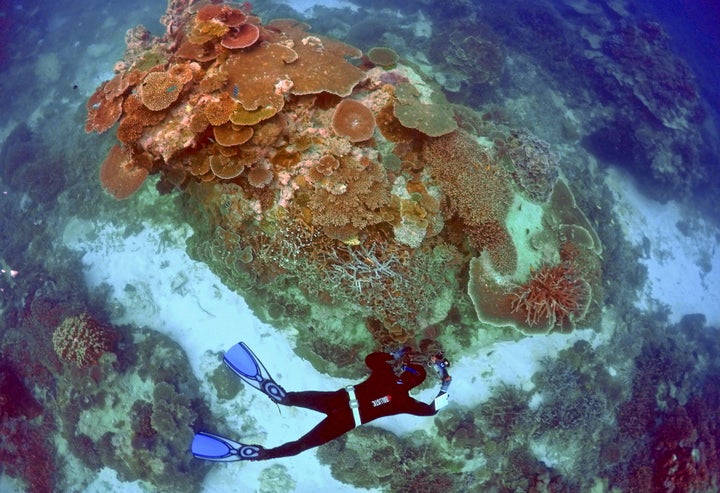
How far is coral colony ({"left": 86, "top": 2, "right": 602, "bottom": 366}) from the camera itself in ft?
20.3

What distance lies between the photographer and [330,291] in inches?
272

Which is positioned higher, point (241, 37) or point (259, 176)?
point (241, 37)

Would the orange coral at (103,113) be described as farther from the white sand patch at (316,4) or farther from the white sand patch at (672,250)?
the white sand patch at (672,250)

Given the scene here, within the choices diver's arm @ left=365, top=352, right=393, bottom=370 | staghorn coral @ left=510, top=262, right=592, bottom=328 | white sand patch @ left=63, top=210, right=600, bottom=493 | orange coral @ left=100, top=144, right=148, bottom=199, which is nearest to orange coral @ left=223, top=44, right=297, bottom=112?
orange coral @ left=100, top=144, right=148, bottom=199

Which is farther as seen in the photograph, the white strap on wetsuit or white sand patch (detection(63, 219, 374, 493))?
white sand patch (detection(63, 219, 374, 493))

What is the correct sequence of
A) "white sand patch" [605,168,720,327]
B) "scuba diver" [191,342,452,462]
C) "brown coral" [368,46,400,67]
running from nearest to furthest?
"scuba diver" [191,342,452,462], "brown coral" [368,46,400,67], "white sand patch" [605,168,720,327]

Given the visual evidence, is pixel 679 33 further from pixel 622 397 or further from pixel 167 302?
pixel 167 302

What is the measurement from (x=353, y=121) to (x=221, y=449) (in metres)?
5.37

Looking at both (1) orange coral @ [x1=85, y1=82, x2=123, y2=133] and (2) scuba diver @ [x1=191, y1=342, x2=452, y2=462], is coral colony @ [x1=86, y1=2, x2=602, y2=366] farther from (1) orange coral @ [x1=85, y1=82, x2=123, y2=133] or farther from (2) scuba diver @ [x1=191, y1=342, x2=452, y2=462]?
(2) scuba diver @ [x1=191, y1=342, x2=452, y2=462]

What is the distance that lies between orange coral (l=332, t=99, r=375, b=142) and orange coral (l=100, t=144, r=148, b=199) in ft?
10.8

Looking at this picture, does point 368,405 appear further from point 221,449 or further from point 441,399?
point 221,449

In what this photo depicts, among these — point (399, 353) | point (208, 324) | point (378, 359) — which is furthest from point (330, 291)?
point (208, 324)

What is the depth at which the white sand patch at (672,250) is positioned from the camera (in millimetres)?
Result: 12422

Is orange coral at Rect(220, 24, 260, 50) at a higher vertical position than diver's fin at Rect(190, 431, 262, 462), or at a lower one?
higher
